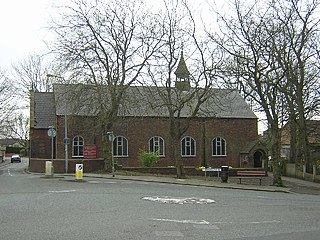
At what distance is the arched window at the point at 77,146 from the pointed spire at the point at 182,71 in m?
18.3

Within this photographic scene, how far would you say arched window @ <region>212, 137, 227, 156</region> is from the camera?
A: 51562mm

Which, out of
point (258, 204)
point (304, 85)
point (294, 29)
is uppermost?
point (294, 29)

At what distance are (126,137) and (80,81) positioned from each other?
51.9 ft

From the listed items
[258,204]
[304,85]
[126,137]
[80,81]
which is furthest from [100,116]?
[258,204]

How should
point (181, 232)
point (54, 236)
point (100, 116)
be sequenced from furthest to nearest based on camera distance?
point (100, 116), point (181, 232), point (54, 236)

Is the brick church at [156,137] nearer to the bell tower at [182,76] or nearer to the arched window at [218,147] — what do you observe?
the arched window at [218,147]

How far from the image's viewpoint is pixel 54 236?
9.72 meters

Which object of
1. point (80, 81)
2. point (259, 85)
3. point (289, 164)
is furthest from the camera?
point (289, 164)

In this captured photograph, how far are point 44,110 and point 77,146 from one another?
6.88 m

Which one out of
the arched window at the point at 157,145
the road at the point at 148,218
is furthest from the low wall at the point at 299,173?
the road at the point at 148,218

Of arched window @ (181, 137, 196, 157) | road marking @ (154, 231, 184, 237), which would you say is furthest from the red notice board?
road marking @ (154, 231, 184, 237)

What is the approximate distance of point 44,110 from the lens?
51312 mm

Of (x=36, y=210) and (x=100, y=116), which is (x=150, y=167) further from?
(x=36, y=210)

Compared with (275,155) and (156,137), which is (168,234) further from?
(156,137)
